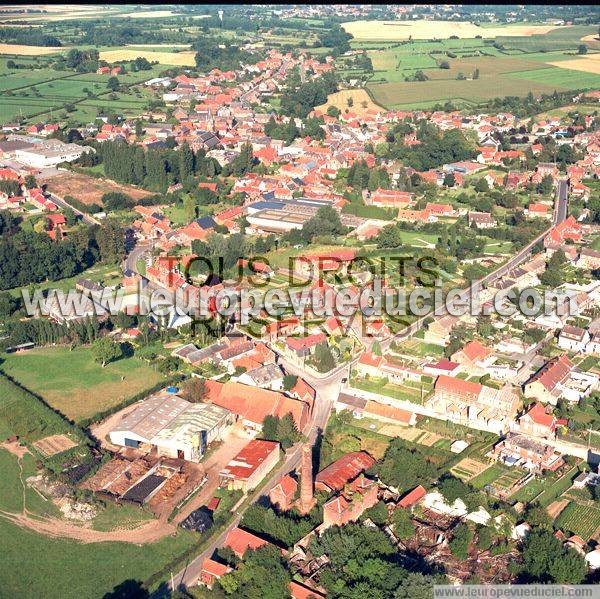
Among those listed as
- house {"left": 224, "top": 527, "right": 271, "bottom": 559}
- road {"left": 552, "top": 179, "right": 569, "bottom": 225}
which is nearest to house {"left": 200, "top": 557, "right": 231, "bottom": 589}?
house {"left": 224, "top": 527, "right": 271, "bottom": 559}

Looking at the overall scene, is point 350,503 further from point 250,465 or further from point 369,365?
point 369,365

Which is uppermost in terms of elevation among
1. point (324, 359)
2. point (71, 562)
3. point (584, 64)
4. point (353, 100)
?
point (584, 64)

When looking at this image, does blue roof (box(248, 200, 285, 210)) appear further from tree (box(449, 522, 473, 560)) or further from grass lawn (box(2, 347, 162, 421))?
tree (box(449, 522, 473, 560))

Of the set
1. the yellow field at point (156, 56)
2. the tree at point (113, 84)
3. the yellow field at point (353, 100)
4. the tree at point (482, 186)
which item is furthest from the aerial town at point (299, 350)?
the yellow field at point (156, 56)

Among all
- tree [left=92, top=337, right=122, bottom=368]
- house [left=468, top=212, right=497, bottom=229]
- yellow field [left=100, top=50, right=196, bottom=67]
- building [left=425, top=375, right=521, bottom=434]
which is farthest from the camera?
yellow field [left=100, top=50, right=196, bottom=67]

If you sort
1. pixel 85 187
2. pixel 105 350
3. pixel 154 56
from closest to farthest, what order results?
pixel 105 350, pixel 85 187, pixel 154 56

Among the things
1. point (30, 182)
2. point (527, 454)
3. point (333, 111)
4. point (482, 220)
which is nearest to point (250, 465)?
point (527, 454)
